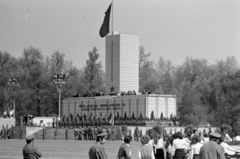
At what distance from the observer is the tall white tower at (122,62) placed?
67312 millimetres

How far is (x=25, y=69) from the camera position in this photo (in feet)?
278

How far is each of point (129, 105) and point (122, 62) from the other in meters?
7.31

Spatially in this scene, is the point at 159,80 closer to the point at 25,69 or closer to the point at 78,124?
the point at 25,69

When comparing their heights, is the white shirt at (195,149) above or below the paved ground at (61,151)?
above

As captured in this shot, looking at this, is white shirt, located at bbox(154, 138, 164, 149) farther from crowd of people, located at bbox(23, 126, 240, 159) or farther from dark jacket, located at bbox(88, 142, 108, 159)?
dark jacket, located at bbox(88, 142, 108, 159)

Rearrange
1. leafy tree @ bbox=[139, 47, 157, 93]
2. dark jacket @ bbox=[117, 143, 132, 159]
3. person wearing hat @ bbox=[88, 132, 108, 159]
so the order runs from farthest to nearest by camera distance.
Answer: leafy tree @ bbox=[139, 47, 157, 93] → dark jacket @ bbox=[117, 143, 132, 159] → person wearing hat @ bbox=[88, 132, 108, 159]

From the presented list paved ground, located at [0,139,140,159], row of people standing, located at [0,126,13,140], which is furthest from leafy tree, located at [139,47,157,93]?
paved ground, located at [0,139,140,159]

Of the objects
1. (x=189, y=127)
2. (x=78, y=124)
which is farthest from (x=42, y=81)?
(x=189, y=127)

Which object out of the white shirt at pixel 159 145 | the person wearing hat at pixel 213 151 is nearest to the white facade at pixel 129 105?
the white shirt at pixel 159 145

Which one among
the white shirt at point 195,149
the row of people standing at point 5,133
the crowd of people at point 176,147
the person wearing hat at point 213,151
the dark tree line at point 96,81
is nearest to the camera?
the person wearing hat at point 213,151

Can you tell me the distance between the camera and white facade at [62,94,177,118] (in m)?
60.4

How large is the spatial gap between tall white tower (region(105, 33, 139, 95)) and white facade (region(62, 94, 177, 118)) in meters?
→ 2.79

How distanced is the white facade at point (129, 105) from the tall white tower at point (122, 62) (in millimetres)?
2790

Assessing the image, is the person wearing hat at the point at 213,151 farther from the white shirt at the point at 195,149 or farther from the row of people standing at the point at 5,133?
the row of people standing at the point at 5,133
